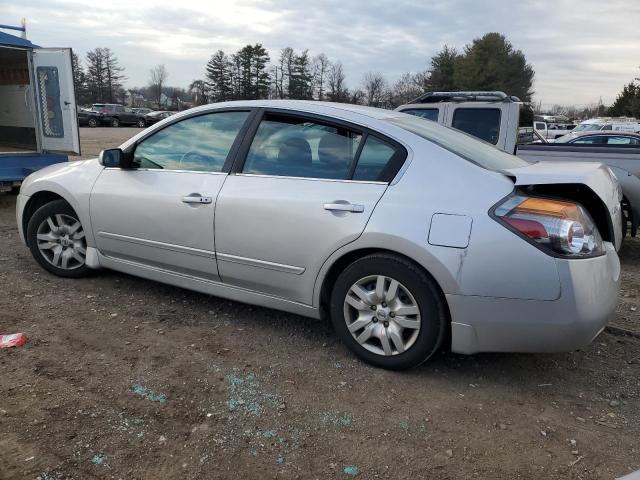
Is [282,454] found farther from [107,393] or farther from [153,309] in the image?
[153,309]

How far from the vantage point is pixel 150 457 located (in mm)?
2391

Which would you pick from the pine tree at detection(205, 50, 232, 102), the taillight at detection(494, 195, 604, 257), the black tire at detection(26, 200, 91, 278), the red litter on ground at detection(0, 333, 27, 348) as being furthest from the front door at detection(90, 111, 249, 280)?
the pine tree at detection(205, 50, 232, 102)

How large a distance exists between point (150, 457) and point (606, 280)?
8.08 ft

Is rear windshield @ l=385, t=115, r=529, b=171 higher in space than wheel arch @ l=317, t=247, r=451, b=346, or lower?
higher

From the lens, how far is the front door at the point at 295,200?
3.18m

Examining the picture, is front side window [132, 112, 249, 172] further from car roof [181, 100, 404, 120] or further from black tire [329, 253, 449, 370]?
black tire [329, 253, 449, 370]

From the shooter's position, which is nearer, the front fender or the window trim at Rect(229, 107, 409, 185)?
the window trim at Rect(229, 107, 409, 185)

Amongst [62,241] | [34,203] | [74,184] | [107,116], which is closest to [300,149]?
[74,184]

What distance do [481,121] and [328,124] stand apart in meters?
5.01

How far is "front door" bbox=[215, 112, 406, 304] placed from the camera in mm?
3178

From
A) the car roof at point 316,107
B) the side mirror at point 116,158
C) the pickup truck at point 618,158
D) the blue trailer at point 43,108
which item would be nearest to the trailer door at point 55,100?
the blue trailer at point 43,108

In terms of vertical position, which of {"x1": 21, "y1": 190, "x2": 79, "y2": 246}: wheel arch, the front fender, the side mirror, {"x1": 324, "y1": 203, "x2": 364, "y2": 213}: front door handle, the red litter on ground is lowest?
the red litter on ground

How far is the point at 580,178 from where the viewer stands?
296 cm

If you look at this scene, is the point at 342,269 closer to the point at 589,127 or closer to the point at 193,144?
the point at 193,144
